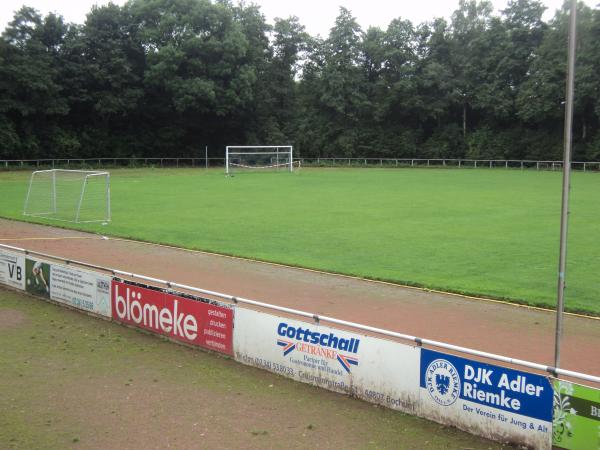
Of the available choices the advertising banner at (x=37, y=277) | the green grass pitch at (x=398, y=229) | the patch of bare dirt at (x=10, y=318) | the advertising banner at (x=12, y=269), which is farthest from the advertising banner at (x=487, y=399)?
the advertising banner at (x=12, y=269)

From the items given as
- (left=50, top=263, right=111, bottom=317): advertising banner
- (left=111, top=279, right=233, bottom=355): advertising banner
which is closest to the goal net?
(left=50, top=263, right=111, bottom=317): advertising banner

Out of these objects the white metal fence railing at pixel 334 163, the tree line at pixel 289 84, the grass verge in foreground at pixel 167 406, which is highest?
the tree line at pixel 289 84

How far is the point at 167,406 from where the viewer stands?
300 inches

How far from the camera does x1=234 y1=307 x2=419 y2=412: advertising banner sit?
7281mm

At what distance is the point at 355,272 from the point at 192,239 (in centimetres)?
733

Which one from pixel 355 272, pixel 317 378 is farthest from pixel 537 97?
pixel 317 378

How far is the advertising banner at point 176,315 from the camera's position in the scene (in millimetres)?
9438

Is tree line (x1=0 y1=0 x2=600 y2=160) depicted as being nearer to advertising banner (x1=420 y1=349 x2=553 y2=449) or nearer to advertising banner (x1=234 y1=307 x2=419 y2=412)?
advertising banner (x1=234 y1=307 x2=419 y2=412)

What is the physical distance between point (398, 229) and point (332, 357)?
1472cm

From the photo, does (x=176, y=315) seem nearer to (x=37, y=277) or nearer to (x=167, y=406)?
(x=167, y=406)

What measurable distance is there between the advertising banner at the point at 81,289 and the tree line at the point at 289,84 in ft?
173

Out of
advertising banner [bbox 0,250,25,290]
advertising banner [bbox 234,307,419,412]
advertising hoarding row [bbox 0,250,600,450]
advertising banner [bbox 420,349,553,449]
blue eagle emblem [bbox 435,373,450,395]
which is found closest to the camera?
advertising hoarding row [bbox 0,250,600,450]

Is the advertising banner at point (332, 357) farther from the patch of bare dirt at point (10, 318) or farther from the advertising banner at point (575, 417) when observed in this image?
the patch of bare dirt at point (10, 318)

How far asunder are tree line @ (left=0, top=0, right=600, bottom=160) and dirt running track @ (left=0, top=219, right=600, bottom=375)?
49.4m
